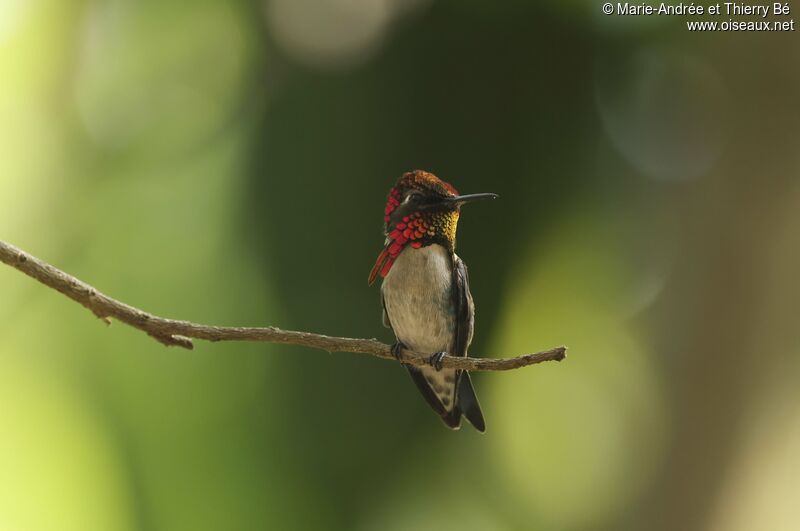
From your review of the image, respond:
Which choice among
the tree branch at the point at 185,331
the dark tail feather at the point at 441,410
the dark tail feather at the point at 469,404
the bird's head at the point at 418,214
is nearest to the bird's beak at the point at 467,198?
the bird's head at the point at 418,214

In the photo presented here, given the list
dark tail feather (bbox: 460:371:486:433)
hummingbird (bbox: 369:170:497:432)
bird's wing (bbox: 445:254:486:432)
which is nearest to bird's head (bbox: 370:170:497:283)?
hummingbird (bbox: 369:170:497:432)

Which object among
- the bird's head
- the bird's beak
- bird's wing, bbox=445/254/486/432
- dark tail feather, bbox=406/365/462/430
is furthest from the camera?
dark tail feather, bbox=406/365/462/430

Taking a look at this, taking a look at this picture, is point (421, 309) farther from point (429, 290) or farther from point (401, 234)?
point (401, 234)

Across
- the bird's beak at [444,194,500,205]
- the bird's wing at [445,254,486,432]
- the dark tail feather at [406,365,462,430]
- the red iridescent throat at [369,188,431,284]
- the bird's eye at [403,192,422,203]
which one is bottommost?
the dark tail feather at [406,365,462,430]

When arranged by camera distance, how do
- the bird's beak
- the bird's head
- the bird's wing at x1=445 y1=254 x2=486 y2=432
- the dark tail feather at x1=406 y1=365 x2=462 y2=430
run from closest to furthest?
the bird's beak
the bird's head
the bird's wing at x1=445 y1=254 x2=486 y2=432
the dark tail feather at x1=406 y1=365 x2=462 y2=430

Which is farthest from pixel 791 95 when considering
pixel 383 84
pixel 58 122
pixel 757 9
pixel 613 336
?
pixel 58 122

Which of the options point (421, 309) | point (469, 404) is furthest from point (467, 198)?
point (421, 309)

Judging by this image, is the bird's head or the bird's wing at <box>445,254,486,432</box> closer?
the bird's head

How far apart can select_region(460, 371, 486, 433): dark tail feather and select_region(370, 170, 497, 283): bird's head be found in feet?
0.77

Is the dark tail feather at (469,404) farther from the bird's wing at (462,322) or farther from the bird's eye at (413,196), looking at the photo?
the bird's eye at (413,196)

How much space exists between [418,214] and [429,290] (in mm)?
311

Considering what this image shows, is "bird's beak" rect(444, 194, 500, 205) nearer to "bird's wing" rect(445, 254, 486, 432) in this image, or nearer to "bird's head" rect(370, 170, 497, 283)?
"bird's head" rect(370, 170, 497, 283)

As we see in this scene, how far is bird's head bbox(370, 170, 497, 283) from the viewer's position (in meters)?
1.22

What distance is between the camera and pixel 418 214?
1.26 metres
